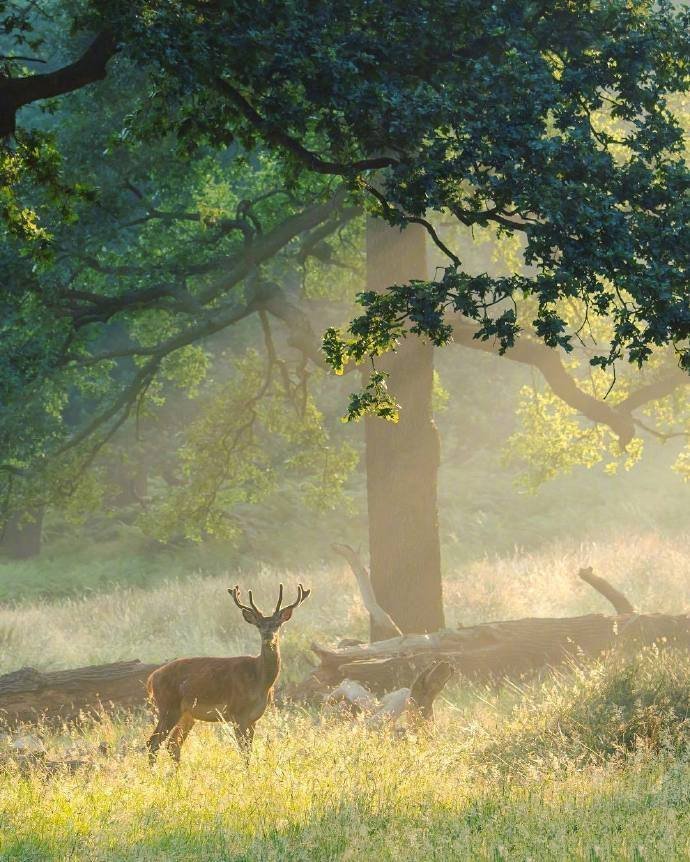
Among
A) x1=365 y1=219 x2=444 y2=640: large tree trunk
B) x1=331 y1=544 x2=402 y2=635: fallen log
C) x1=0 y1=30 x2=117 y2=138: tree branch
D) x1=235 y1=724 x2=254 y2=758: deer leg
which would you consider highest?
x1=0 y1=30 x2=117 y2=138: tree branch

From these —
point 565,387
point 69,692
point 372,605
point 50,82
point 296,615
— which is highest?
point 50,82

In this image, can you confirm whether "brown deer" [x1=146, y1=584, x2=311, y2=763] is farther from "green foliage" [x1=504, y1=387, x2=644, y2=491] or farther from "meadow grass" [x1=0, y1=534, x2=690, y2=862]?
"green foliage" [x1=504, y1=387, x2=644, y2=491]

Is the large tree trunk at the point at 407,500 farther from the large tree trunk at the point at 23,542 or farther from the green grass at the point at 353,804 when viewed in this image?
the large tree trunk at the point at 23,542

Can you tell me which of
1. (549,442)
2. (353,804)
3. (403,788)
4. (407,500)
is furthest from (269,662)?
(549,442)

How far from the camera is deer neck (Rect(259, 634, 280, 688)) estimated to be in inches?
432

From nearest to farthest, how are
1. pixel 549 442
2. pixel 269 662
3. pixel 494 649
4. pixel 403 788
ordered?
pixel 403 788 → pixel 269 662 → pixel 494 649 → pixel 549 442

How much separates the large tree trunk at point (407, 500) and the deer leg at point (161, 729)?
715 centimetres

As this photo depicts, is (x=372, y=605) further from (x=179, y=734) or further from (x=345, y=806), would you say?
(x=345, y=806)

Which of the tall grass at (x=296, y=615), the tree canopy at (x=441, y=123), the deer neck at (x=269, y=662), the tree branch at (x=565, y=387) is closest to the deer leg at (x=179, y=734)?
the deer neck at (x=269, y=662)

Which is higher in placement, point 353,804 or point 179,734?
point 179,734

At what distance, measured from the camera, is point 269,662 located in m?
11.0

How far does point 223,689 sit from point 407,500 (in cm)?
740

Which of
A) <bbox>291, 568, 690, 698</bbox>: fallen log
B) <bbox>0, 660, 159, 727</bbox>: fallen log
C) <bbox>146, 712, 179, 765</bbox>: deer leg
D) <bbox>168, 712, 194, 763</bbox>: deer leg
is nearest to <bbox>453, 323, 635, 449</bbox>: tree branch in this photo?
<bbox>291, 568, 690, 698</bbox>: fallen log

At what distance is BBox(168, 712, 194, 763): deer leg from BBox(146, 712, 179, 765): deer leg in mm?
71
